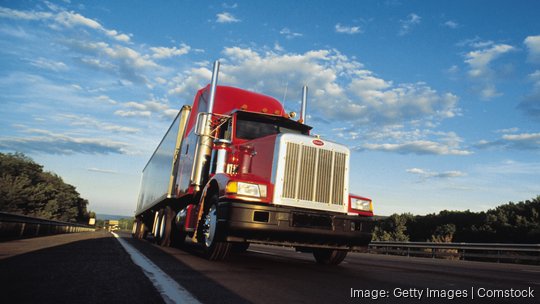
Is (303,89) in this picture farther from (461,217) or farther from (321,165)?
(461,217)

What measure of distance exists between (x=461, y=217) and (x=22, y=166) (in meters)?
72.5

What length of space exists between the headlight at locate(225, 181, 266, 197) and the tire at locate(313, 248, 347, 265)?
85.2 inches

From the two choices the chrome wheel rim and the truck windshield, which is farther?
the truck windshield

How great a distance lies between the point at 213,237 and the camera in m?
6.24

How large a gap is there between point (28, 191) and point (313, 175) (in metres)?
54.2

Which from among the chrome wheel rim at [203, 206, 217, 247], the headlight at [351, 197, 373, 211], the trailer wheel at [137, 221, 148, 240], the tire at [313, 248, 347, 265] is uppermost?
the headlight at [351, 197, 373, 211]

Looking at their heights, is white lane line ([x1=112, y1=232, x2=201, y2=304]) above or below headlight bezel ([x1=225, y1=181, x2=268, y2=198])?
below

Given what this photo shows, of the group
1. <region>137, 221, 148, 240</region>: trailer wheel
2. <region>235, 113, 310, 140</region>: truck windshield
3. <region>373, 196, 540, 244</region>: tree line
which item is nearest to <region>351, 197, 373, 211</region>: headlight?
<region>235, 113, 310, 140</region>: truck windshield

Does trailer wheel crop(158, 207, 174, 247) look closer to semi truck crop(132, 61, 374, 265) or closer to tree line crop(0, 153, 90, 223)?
semi truck crop(132, 61, 374, 265)

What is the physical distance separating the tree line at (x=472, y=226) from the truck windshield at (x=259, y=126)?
1534 cm

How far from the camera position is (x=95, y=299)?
2869mm

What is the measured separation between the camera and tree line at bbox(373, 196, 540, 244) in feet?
84.2

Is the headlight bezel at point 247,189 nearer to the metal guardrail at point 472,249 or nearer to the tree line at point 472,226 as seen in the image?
the metal guardrail at point 472,249

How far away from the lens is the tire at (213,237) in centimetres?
608
